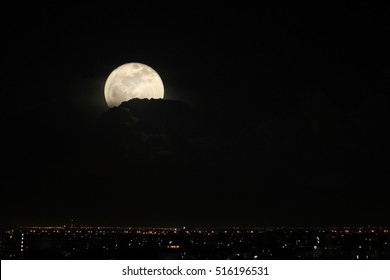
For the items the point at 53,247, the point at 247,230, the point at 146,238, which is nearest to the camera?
the point at 53,247

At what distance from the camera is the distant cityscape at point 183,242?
48531 millimetres

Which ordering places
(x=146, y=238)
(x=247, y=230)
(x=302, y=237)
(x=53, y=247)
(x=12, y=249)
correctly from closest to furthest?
(x=12, y=249) → (x=53, y=247) → (x=302, y=237) → (x=146, y=238) → (x=247, y=230)

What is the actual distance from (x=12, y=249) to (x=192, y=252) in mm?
13322

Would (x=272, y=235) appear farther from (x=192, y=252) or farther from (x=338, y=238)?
(x=192, y=252)

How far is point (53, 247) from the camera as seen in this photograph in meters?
52.8

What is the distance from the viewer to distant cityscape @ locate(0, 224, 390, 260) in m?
48.5

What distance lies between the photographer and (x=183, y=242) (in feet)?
199

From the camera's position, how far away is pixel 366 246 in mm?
50344
